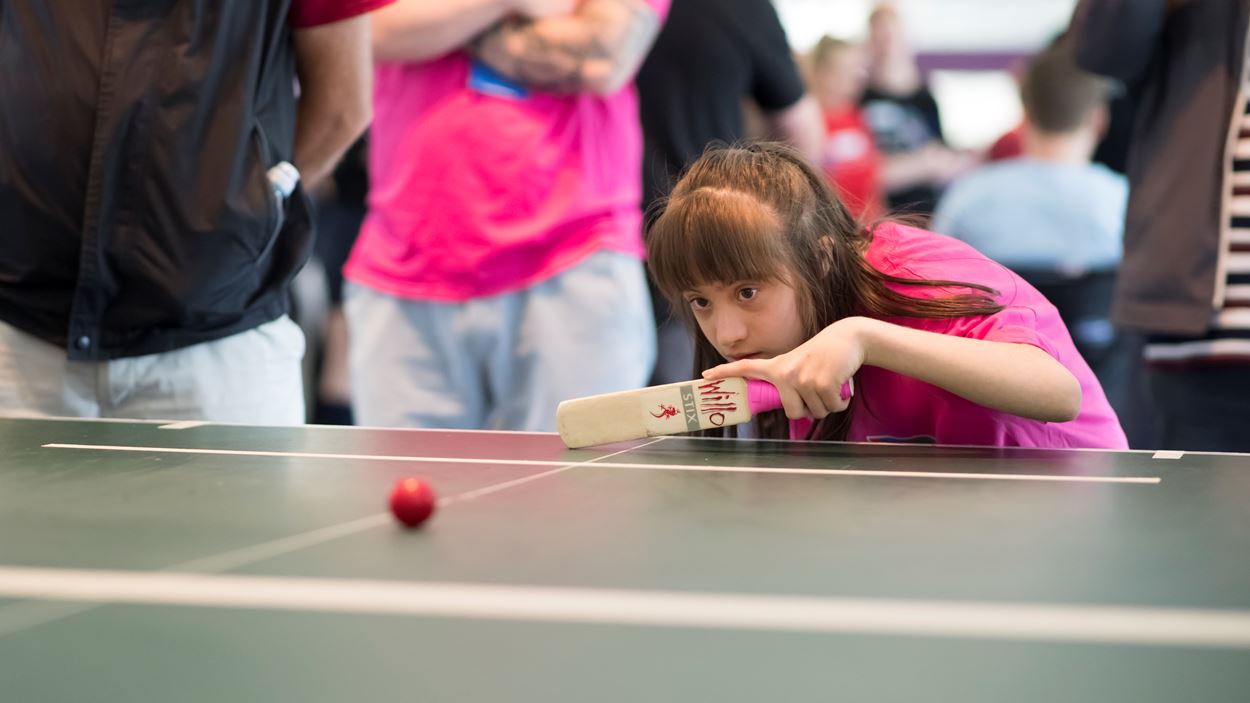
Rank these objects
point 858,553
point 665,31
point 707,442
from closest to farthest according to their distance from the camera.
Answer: point 858,553 → point 707,442 → point 665,31

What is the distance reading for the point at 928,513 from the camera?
1297 millimetres

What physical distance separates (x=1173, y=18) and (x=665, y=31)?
1.27m

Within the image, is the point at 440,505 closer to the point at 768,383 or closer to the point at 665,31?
the point at 768,383

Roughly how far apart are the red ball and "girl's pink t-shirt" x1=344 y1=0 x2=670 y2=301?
1.69 m

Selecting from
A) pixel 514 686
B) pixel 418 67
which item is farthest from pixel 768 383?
pixel 418 67

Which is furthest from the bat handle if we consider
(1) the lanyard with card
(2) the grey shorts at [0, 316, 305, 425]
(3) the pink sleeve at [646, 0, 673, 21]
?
(3) the pink sleeve at [646, 0, 673, 21]

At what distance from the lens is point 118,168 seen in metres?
2.15

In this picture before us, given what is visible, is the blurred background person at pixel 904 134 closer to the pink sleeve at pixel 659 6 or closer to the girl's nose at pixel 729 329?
the pink sleeve at pixel 659 6

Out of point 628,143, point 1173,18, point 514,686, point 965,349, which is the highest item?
point 1173,18

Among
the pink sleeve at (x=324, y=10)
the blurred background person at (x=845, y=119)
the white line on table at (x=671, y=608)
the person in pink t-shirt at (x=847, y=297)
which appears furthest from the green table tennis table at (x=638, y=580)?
the blurred background person at (x=845, y=119)

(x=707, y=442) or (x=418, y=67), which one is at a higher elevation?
(x=418, y=67)

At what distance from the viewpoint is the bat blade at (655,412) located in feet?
5.88

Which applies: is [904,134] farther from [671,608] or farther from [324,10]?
[671,608]

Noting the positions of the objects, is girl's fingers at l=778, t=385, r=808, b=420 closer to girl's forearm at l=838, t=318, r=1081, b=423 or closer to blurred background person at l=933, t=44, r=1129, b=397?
girl's forearm at l=838, t=318, r=1081, b=423
